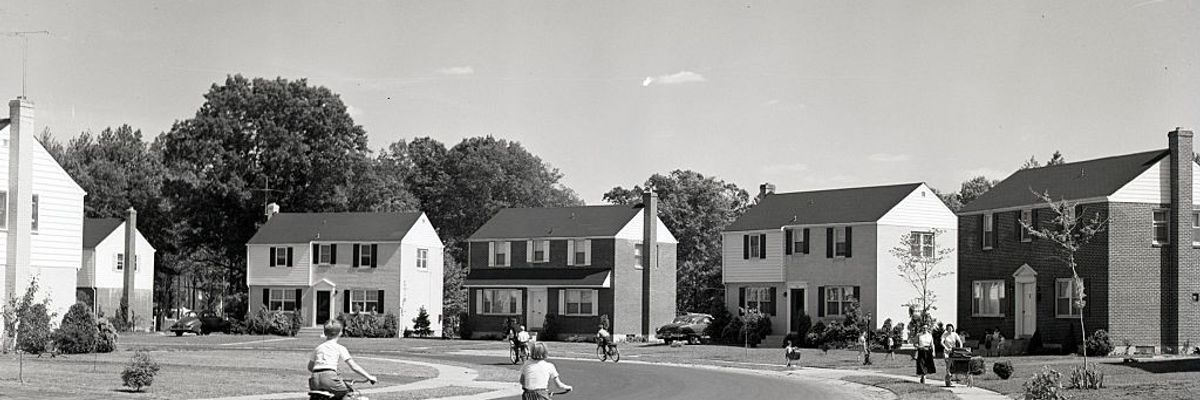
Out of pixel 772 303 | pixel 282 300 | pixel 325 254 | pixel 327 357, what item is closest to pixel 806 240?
pixel 772 303

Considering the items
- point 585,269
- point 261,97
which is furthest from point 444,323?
point 261,97

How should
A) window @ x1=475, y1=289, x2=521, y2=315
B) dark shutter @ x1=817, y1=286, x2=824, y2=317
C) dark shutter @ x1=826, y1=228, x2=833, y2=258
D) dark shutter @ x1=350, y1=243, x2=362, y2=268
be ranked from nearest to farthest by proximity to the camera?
dark shutter @ x1=817, y1=286, x2=824, y2=317, dark shutter @ x1=826, y1=228, x2=833, y2=258, window @ x1=475, y1=289, x2=521, y2=315, dark shutter @ x1=350, y1=243, x2=362, y2=268

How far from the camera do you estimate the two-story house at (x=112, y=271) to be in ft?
276

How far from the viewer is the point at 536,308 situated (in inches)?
2926

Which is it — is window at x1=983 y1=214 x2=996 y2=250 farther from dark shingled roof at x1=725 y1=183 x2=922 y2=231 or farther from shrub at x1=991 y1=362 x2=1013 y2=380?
shrub at x1=991 y1=362 x2=1013 y2=380

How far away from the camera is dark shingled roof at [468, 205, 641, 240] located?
243 ft

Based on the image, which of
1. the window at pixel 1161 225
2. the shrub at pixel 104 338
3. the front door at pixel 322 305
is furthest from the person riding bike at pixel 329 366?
the front door at pixel 322 305

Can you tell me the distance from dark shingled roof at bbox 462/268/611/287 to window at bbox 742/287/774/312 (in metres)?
8.17

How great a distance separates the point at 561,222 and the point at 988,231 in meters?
27.8

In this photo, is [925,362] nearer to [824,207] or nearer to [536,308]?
[824,207]

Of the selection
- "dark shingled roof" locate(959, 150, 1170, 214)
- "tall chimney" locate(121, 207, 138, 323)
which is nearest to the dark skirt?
"dark shingled roof" locate(959, 150, 1170, 214)

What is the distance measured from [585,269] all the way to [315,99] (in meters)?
27.2

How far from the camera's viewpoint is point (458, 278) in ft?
321

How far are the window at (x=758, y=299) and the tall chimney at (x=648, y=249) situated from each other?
686 cm
